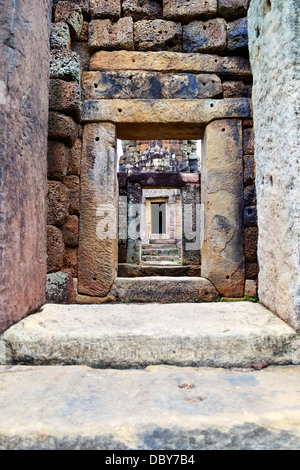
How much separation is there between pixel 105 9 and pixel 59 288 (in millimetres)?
3385

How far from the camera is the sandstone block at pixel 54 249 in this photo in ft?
9.64

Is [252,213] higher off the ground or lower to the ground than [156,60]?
lower

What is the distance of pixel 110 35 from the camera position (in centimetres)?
363

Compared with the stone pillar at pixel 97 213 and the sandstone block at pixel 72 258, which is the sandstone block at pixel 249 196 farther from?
the sandstone block at pixel 72 258

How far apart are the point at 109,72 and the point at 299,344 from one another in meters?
3.55

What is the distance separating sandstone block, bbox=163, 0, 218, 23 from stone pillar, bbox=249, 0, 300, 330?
229 cm

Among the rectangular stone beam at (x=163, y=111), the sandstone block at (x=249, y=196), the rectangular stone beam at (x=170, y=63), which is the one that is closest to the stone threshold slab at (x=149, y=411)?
the sandstone block at (x=249, y=196)

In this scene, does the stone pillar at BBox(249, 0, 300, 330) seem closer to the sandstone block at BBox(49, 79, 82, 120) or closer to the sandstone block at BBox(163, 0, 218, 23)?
the sandstone block at BBox(49, 79, 82, 120)

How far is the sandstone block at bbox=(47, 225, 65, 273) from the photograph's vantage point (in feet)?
9.64

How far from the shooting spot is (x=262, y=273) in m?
1.71

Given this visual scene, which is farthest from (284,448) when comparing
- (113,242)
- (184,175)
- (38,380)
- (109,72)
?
(184,175)

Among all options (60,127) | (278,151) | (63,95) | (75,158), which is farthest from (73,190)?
(278,151)

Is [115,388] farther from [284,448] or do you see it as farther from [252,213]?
[252,213]

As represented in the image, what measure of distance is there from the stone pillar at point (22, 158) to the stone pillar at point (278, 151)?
1.22 meters
